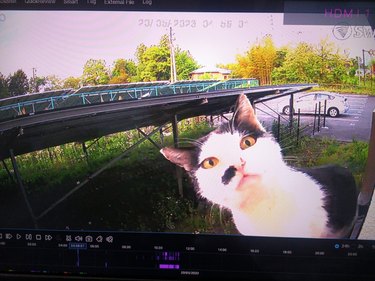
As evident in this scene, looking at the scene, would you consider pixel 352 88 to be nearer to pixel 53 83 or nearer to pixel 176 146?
pixel 176 146

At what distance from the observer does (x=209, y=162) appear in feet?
3.36

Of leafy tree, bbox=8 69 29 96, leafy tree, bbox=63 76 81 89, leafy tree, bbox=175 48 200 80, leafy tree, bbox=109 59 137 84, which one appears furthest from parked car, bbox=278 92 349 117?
leafy tree, bbox=8 69 29 96

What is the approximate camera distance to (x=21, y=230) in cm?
102

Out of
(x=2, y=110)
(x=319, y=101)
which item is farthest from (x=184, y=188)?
(x=2, y=110)

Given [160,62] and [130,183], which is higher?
Answer: [160,62]

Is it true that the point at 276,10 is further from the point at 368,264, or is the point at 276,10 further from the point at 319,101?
the point at 368,264

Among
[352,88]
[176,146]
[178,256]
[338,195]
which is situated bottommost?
[178,256]

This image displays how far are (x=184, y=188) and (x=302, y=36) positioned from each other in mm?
475

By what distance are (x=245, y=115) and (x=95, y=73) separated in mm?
394

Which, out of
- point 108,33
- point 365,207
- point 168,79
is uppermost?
point 108,33

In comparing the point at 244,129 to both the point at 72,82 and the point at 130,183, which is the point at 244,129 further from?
the point at 72,82

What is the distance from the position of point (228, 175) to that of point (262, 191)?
0.09 m

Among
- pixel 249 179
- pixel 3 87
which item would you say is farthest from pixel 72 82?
pixel 249 179

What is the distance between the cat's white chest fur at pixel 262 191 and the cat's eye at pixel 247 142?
0.01 meters
